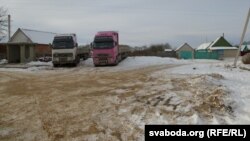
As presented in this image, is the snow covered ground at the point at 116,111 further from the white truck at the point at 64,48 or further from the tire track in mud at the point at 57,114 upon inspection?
the white truck at the point at 64,48

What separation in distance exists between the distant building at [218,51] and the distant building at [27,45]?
26.6 m

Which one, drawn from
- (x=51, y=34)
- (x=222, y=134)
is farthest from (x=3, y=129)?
(x=51, y=34)

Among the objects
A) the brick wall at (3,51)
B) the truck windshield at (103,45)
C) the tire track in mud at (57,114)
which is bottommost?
the tire track in mud at (57,114)

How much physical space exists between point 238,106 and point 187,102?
1.53 meters

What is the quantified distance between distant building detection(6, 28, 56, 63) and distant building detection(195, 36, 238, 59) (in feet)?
87.4

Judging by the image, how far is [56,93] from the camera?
13.5 m

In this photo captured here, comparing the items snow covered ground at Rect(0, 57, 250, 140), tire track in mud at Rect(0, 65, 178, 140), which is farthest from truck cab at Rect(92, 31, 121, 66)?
snow covered ground at Rect(0, 57, 250, 140)

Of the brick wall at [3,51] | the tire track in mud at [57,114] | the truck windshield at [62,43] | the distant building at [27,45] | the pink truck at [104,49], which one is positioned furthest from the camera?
the brick wall at [3,51]

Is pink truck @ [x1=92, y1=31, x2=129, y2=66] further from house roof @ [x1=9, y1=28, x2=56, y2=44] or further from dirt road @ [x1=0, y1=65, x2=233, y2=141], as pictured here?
house roof @ [x1=9, y1=28, x2=56, y2=44]

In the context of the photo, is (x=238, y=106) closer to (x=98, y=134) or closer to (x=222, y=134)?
(x=222, y=134)

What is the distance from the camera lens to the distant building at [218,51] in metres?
56.4

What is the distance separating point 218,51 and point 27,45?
1561 inches

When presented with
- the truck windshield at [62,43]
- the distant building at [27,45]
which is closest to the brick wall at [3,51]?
the distant building at [27,45]

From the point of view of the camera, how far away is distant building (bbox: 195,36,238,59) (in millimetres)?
56438
